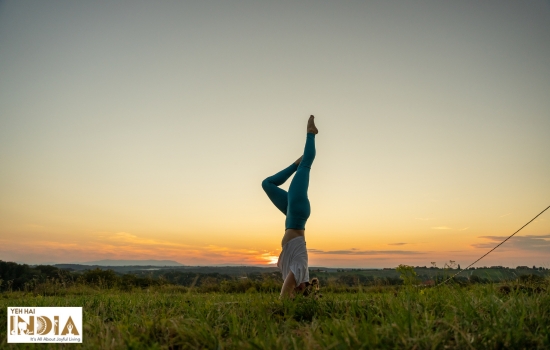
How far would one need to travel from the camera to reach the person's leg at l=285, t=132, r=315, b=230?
21.0ft

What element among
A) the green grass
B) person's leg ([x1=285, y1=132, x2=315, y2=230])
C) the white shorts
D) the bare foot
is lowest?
the green grass

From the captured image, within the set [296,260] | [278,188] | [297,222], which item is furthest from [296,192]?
[296,260]

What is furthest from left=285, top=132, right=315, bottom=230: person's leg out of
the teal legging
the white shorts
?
the white shorts

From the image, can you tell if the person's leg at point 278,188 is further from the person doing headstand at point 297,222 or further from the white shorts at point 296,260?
the white shorts at point 296,260

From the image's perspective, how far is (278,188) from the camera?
7074mm

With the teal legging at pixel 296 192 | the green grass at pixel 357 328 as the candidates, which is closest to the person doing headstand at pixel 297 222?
the teal legging at pixel 296 192

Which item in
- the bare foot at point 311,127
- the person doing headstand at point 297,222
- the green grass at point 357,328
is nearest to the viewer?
the green grass at point 357,328

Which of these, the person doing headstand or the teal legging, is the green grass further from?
the teal legging

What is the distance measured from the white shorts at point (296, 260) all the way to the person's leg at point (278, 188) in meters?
0.84

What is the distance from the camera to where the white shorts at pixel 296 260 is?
6070 millimetres

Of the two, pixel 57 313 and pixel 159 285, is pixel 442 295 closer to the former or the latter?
pixel 57 313

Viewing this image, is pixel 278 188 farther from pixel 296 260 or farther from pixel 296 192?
pixel 296 260

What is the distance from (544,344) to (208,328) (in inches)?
95.8

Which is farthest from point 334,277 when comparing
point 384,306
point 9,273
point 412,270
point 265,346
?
point 9,273
